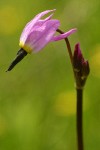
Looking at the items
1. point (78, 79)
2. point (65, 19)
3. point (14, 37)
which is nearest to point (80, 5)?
point (65, 19)

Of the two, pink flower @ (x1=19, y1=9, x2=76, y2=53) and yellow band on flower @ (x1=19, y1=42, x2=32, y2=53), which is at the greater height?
pink flower @ (x1=19, y1=9, x2=76, y2=53)

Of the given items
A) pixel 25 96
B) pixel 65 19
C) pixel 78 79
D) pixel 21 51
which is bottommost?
pixel 65 19

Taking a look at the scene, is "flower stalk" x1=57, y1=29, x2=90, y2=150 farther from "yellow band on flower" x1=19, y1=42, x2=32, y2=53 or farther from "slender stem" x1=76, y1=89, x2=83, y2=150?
"yellow band on flower" x1=19, y1=42, x2=32, y2=53

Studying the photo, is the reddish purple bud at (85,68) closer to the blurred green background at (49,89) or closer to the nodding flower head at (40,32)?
the nodding flower head at (40,32)

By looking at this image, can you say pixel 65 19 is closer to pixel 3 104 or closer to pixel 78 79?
pixel 3 104

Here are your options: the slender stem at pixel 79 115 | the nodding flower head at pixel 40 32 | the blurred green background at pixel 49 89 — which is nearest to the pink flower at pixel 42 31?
the nodding flower head at pixel 40 32

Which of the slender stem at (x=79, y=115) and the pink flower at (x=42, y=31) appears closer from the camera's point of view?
the pink flower at (x=42, y=31)

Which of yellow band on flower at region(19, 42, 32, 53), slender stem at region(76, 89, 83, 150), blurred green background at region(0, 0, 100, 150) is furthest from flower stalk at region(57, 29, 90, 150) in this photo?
blurred green background at region(0, 0, 100, 150)

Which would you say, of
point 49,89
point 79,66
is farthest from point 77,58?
point 49,89
